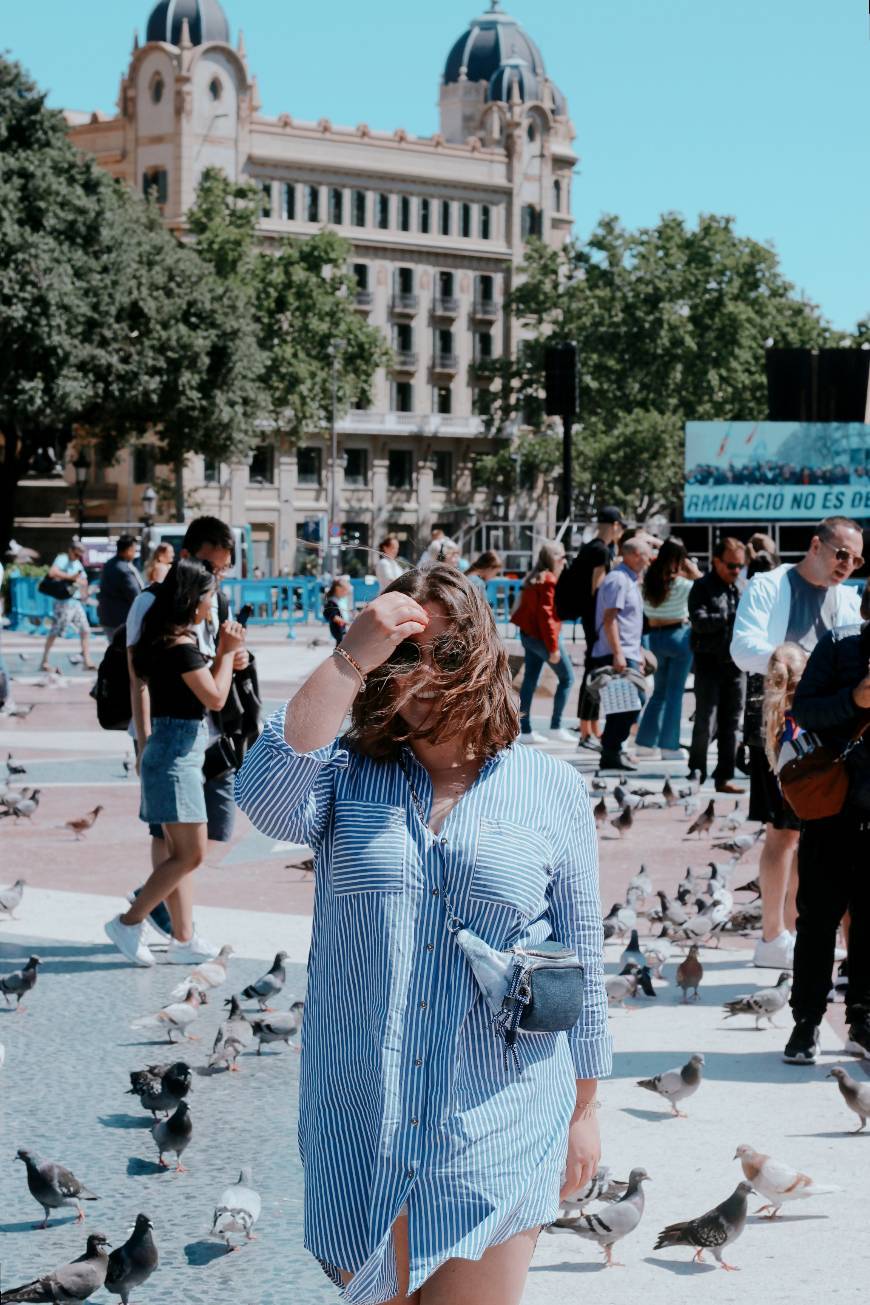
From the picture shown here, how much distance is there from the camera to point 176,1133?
17.2ft

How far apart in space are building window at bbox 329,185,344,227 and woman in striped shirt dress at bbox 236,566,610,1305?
90.0 m

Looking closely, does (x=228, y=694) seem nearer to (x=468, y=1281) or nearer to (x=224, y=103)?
(x=468, y=1281)

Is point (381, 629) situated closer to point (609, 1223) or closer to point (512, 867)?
point (512, 867)

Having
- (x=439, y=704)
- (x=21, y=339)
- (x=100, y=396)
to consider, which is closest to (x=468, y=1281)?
(x=439, y=704)

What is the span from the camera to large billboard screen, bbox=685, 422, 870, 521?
113 feet

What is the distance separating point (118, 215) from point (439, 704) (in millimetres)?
48239

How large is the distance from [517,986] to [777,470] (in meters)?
32.8

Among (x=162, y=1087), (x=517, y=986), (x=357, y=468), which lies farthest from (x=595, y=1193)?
(x=357, y=468)

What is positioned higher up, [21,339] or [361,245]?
[361,245]

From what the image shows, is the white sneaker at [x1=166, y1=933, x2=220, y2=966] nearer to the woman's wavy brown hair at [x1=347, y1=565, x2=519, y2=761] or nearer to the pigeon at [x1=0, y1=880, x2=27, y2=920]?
the pigeon at [x1=0, y1=880, x2=27, y2=920]

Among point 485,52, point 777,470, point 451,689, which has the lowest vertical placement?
point 451,689

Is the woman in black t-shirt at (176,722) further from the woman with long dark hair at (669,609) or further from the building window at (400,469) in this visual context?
the building window at (400,469)

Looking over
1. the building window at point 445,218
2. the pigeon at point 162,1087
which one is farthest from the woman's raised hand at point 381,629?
the building window at point 445,218

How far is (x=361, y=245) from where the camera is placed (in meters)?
91.8
